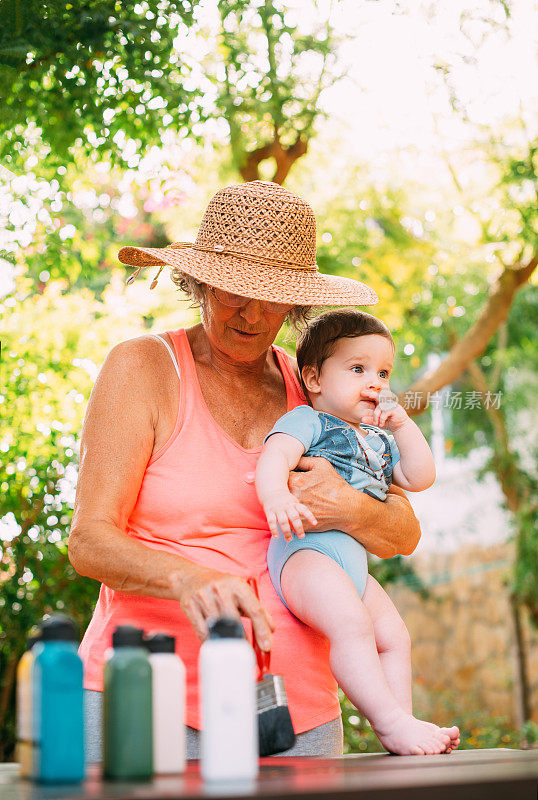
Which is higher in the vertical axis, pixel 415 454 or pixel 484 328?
pixel 484 328

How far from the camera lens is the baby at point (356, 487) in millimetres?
1918

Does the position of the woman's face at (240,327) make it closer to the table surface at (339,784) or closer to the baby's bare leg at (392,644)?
the baby's bare leg at (392,644)

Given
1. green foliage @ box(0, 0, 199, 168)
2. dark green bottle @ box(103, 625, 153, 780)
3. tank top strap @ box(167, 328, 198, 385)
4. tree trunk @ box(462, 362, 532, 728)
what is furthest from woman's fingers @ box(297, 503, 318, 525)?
tree trunk @ box(462, 362, 532, 728)

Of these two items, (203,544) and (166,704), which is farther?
(203,544)

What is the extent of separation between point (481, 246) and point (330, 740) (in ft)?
15.0

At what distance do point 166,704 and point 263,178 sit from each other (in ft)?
15.8

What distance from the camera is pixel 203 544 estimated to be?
2.14 metres

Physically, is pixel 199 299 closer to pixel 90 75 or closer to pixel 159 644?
pixel 159 644

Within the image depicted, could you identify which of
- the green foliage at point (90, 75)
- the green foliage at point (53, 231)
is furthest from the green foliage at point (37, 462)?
the green foliage at point (90, 75)

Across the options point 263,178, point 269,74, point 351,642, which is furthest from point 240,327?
point 263,178

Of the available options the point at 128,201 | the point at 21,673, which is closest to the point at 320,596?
the point at 21,673

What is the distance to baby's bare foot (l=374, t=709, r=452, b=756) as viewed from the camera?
182 centimetres

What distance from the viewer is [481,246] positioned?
618 centimetres

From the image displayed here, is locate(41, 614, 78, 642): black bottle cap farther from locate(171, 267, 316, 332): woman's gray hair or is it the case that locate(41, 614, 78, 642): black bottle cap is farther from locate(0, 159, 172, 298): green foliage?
locate(0, 159, 172, 298): green foliage
